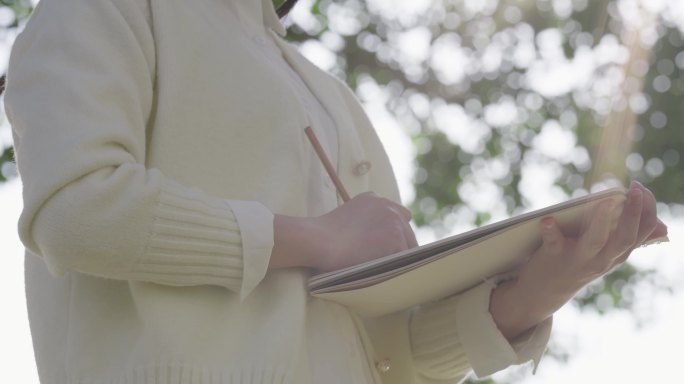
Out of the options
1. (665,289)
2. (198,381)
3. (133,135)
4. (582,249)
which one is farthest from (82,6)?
(665,289)

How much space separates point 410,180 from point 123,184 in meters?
6.06

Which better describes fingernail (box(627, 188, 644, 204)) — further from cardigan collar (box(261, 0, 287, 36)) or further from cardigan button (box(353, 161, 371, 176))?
cardigan collar (box(261, 0, 287, 36))

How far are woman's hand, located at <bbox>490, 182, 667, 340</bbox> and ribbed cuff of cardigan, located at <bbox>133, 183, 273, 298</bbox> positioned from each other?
0.39 m

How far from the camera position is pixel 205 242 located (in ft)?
4.33

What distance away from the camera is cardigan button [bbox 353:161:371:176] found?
5.71 ft

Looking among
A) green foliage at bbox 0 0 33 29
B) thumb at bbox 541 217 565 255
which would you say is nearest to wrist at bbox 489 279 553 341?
thumb at bbox 541 217 565 255

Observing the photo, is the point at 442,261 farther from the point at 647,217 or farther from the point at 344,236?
the point at 647,217

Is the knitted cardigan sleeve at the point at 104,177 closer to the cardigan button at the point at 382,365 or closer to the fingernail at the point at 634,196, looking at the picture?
the cardigan button at the point at 382,365

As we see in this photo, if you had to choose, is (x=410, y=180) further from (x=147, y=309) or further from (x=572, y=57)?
(x=147, y=309)

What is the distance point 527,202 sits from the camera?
714 centimetres

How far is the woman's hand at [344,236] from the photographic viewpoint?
139 centimetres

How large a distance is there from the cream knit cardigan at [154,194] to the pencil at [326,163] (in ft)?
0.05

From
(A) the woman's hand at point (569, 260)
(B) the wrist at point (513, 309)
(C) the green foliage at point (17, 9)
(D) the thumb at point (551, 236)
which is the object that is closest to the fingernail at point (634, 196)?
(A) the woman's hand at point (569, 260)

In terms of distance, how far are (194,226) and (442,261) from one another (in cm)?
34
